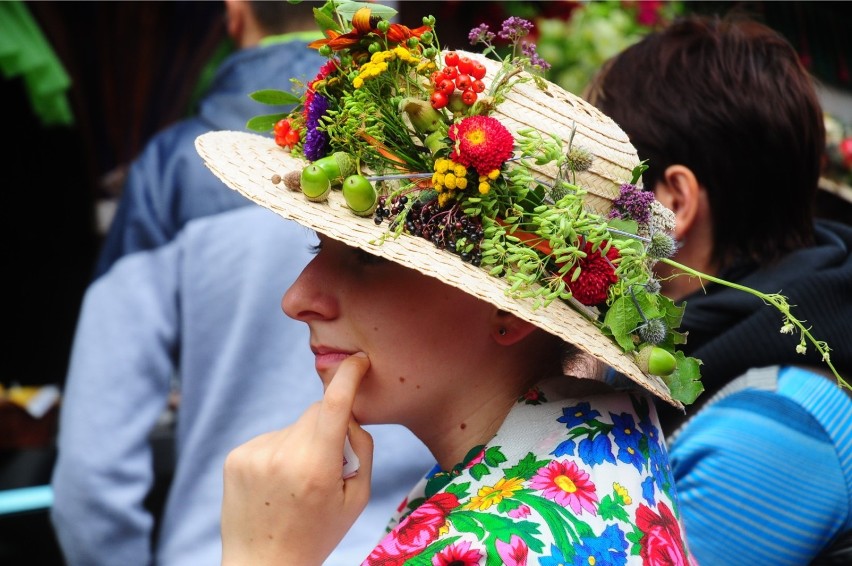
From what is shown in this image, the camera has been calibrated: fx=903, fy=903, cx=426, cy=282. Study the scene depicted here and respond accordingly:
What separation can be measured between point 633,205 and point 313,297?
56cm

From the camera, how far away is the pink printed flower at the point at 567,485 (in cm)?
133

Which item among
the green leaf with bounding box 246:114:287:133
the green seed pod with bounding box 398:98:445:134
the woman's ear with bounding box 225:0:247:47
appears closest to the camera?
the green seed pod with bounding box 398:98:445:134

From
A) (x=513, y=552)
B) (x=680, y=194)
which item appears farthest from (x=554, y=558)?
(x=680, y=194)

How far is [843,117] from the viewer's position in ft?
16.9

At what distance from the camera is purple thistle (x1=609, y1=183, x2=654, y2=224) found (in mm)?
1486

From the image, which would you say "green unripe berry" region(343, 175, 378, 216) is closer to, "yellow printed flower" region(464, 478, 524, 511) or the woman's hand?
the woman's hand

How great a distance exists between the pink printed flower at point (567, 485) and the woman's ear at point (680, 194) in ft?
3.44

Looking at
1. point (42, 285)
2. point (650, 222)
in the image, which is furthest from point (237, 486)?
point (42, 285)

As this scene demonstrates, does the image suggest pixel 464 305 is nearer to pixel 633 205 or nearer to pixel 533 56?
pixel 633 205

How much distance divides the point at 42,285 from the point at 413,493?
3938mm

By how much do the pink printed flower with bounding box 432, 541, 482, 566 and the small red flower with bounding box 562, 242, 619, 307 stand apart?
43cm

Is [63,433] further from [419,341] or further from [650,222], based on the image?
[650,222]

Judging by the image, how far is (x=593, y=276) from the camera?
1.42 meters

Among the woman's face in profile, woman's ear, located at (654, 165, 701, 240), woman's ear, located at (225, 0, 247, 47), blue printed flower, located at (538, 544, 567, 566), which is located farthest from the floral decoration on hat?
woman's ear, located at (225, 0, 247, 47)
